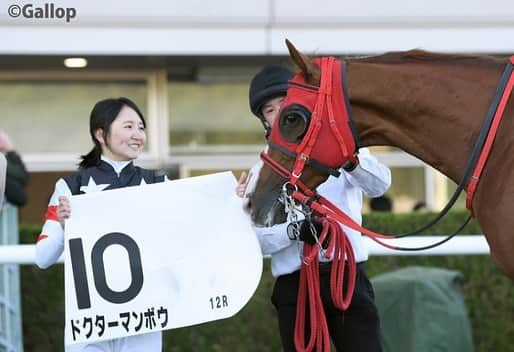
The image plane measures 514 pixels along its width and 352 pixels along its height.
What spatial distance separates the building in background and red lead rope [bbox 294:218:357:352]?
9.33ft

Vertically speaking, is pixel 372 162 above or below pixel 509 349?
above

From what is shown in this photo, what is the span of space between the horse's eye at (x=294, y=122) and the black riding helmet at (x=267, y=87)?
1.18 ft

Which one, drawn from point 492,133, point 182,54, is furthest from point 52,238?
point 182,54

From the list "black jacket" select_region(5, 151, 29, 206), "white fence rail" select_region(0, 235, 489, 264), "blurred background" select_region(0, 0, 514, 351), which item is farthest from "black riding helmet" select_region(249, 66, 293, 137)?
"blurred background" select_region(0, 0, 514, 351)

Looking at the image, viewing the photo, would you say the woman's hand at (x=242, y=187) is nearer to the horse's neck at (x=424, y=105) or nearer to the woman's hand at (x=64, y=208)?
the horse's neck at (x=424, y=105)

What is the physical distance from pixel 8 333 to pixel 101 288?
6.84 feet

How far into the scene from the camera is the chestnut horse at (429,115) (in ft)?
11.0

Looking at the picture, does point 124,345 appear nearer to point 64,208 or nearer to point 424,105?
point 64,208

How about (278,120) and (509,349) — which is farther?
(509,349)

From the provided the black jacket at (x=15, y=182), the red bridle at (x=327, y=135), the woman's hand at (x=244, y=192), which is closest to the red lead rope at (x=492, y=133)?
the red bridle at (x=327, y=135)

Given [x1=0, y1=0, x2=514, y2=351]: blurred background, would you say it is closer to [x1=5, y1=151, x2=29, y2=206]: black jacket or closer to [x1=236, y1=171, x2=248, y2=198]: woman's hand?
[x1=5, y1=151, x2=29, y2=206]: black jacket

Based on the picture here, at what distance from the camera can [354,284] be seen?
149 inches

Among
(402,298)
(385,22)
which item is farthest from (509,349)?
(385,22)

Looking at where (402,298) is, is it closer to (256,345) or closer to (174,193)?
(256,345)
